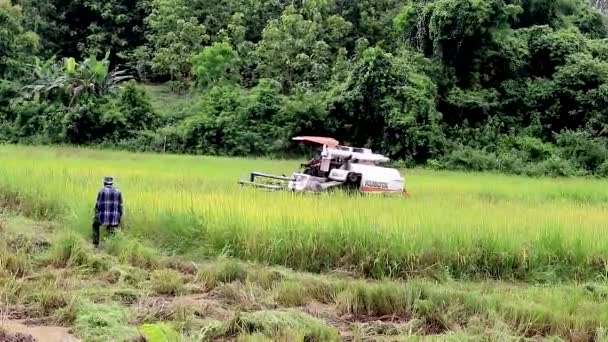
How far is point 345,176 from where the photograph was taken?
33.6 ft

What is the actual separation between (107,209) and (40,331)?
247 cm

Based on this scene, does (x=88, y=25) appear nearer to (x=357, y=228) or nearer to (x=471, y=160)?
(x=471, y=160)

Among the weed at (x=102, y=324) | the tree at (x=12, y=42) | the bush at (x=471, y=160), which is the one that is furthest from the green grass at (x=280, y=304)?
the tree at (x=12, y=42)

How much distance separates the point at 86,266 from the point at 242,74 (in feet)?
→ 59.8

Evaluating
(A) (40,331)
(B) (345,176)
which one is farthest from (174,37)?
(A) (40,331)

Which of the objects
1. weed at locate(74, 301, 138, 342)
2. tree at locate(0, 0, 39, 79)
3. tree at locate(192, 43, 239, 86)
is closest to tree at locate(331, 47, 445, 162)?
tree at locate(192, 43, 239, 86)

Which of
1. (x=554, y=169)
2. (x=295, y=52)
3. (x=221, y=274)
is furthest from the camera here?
(x=295, y=52)

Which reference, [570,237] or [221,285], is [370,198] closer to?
[570,237]

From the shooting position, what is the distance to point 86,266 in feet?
21.3

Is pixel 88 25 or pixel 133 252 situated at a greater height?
pixel 88 25

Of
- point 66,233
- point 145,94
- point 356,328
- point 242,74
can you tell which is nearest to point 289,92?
point 242,74

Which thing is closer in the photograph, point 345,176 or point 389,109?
point 345,176

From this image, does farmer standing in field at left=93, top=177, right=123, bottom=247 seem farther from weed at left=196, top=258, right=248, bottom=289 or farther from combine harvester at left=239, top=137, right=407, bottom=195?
combine harvester at left=239, top=137, right=407, bottom=195

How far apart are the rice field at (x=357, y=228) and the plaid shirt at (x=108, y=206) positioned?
15.0 inches
